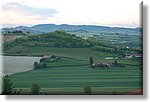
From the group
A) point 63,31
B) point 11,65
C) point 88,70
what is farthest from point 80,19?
point 11,65

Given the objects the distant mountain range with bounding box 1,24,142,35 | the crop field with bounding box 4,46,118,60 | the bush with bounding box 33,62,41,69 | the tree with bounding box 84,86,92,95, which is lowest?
the tree with bounding box 84,86,92,95

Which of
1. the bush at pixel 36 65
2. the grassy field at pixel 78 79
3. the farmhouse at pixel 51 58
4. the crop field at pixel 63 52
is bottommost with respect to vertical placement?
the grassy field at pixel 78 79

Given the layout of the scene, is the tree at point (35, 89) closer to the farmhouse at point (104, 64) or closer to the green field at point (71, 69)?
the green field at point (71, 69)

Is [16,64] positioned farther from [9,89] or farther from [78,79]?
[78,79]

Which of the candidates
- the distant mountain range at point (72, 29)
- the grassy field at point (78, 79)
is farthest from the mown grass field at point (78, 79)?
the distant mountain range at point (72, 29)

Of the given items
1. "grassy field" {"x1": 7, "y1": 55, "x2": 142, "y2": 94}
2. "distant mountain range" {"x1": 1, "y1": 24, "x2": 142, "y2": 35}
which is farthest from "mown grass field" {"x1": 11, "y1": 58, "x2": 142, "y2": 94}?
"distant mountain range" {"x1": 1, "y1": 24, "x2": 142, "y2": 35}

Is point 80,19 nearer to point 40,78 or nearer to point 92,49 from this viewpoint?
point 92,49

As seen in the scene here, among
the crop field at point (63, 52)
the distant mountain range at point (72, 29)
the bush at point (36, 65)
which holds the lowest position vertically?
the bush at point (36, 65)

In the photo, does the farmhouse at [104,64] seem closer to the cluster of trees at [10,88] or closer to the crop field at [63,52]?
the crop field at [63,52]

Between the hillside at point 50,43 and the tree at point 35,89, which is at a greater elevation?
the hillside at point 50,43

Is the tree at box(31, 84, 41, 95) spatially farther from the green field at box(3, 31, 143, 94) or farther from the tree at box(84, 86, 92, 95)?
the tree at box(84, 86, 92, 95)

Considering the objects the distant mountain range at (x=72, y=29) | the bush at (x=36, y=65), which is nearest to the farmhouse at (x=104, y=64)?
the distant mountain range at (x=72, y=29)

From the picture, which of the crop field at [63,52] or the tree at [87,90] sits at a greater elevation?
the crop field at [63,52]
